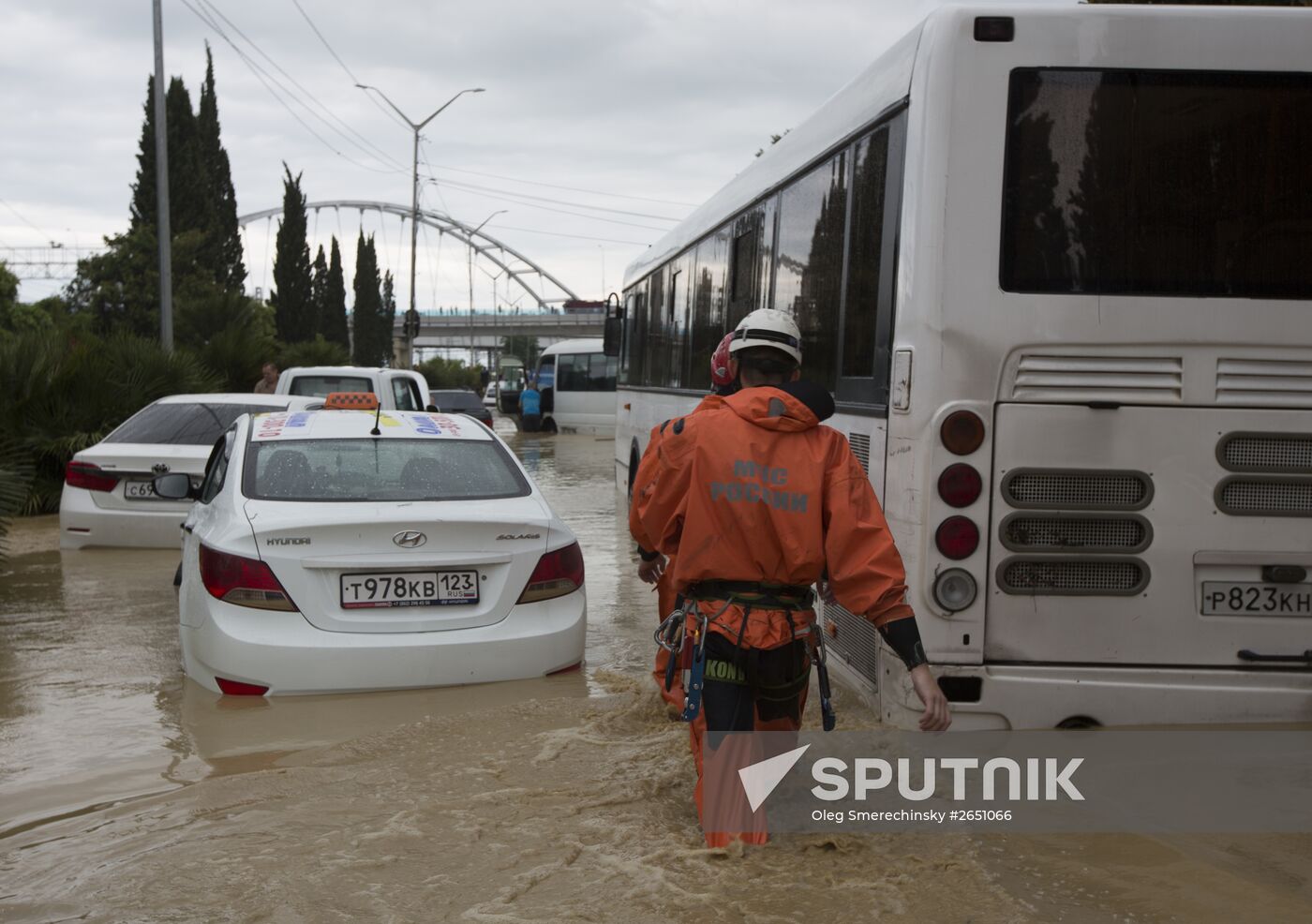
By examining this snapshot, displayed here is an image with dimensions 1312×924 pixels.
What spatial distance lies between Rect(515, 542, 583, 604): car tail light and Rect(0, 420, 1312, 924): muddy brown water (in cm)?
42

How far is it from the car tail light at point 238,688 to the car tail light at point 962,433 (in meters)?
3.13

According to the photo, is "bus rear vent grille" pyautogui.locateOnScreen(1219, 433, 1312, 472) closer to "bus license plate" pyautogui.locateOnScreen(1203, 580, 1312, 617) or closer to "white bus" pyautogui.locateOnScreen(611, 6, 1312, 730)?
"white bus" pyautogui.locateOnScreen(611, 6, 1312, 730)

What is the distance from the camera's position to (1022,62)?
4.93m

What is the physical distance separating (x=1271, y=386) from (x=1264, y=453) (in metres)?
0.23

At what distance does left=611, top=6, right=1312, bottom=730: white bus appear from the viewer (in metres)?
4.92

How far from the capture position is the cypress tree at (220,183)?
62.8 metres

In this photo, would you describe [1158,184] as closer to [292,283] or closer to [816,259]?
[816,259]

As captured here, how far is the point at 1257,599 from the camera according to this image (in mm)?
4980

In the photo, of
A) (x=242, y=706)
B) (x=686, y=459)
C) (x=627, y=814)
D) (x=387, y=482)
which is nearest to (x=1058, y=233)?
(x=686, y=459)

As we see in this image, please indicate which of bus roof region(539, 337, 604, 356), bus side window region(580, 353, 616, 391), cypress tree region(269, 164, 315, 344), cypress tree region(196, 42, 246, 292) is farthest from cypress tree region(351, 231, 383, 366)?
bus side window region(580, 353, 616, 391)

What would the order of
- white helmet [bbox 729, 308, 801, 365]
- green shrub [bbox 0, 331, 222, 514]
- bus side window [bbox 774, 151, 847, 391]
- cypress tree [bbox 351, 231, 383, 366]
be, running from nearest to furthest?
white helmet [bbox 729, 308, 801, 365]
bus side window [bbox 774, 151, 847, 391]
green shrub [bbox 0, 331, 222, 514]
cypress tree [bbox 351, 231, 383, 366]

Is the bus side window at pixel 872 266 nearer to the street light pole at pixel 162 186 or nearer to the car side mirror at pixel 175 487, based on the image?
the car side mirror at pixel 175 487

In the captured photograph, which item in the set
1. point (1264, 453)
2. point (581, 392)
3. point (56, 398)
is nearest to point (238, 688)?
point (1264, 453)
